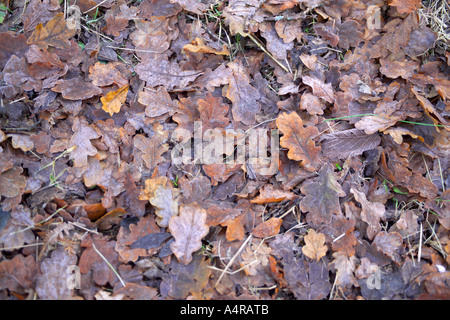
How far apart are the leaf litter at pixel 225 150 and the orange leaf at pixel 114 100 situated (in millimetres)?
11

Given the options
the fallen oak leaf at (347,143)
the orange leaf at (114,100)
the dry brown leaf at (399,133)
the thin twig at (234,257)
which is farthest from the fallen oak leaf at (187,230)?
the dry brown leaf at (399,133)

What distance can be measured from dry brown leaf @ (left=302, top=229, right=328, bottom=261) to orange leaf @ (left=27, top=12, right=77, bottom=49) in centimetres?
186

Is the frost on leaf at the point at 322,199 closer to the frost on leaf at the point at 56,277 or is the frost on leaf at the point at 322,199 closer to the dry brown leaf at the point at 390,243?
the dry brown leaf at the point at 390,243

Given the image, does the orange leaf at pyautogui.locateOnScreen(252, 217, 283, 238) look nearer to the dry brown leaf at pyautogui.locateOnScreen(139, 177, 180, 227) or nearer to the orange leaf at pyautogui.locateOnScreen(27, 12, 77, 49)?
the dry brown leaf at pyautogui.locateOnScreen(139, 177, 180, 227)

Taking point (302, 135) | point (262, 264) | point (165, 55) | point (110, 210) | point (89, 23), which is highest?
point (89, 23)

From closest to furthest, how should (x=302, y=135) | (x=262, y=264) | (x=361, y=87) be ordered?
1. (x=262, y=264)
2. (x=302, y=135)
3. (x=361, y=87)

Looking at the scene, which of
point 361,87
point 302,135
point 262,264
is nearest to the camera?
point 262,264

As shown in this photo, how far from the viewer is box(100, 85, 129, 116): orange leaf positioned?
6.47 feet

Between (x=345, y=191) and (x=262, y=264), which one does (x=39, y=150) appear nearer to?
(x=262, y=264)

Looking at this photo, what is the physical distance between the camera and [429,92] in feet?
6.86

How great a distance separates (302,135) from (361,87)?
1.72 ft

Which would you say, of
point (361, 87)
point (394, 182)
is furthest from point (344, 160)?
point (361, 87)

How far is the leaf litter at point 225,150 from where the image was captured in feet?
5.62

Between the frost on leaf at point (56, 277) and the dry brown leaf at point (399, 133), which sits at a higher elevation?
A: the dry brown leaf at point (399, 133)
